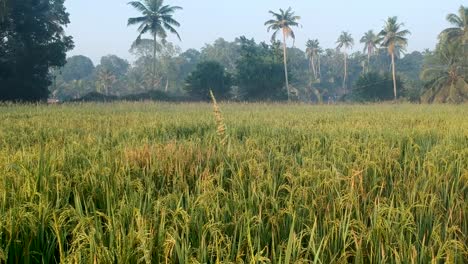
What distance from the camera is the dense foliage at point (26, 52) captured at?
75.7 feet

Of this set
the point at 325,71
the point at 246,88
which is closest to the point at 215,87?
the point at 246,88

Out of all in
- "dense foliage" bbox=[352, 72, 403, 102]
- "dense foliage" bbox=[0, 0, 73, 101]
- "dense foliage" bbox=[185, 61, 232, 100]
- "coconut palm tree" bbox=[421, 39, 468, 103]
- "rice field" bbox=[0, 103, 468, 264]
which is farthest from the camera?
"dense foliage" bbox=[352, 72, 403, 102]

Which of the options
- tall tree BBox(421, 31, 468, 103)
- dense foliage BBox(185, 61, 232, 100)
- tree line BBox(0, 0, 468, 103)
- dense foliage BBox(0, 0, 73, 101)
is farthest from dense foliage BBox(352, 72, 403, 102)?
dense foliage BBox(0, 0, 73, 101)

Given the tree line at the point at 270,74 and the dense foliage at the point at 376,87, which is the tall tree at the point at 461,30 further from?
the dense foliage at the point at 376,87

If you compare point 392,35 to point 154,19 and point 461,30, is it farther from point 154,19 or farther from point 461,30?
point 154,19

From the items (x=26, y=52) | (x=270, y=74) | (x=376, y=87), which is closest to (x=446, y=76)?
(x=376, y=87)

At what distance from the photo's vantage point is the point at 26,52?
23.6m

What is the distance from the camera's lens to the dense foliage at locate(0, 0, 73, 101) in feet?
75.7

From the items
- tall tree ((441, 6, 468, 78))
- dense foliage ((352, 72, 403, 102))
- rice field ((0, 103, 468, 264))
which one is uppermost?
tall tree ((441, 6, 468, 78))

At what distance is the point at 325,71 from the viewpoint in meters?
70.2

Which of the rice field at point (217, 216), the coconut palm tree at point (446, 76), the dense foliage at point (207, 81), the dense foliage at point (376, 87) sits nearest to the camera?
the rice field at point (217, 216)

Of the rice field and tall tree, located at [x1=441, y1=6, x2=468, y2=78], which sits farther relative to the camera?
tall tree, located at [x1=441, y1=6, x2=468, y2=78]

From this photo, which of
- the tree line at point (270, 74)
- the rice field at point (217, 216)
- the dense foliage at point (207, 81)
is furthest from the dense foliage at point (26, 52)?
the rice field at point (217, 216)

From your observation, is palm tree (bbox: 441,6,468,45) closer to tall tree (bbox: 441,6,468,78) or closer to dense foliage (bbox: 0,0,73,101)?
tall tree (bbox: 441,6,468,78)
